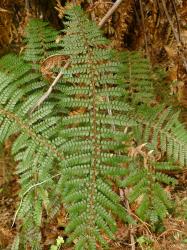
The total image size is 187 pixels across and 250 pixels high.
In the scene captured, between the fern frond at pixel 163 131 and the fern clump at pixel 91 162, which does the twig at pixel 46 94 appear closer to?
the fern clump at pixel 91 162

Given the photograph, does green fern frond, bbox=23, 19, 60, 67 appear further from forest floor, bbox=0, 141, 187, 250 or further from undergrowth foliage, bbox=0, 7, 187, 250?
forest floor, bbox=0, 141, 187, 250

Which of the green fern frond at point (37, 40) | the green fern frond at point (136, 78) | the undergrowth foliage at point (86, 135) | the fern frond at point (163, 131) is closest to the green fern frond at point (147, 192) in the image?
the undergrowth foliage at point (86, 135)

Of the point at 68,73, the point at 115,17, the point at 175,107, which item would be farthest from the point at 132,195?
the point at 115,17

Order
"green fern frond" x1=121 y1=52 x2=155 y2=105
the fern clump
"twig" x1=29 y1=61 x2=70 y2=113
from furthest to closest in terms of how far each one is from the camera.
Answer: "green fern frond" x1=121 y1=52 x2=155 y2=105 → "twig" x1=29 y1=61 x2=70 y2=113 → the fern clump

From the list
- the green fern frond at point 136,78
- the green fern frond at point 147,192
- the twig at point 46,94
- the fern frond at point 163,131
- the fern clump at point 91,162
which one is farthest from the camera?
the green fern frond at point 136,78

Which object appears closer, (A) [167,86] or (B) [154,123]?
(B) [154,123]

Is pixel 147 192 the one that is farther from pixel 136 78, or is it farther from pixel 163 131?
pixel 136 78

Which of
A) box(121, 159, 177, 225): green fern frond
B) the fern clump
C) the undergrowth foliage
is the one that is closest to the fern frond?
the undergrowth foliage

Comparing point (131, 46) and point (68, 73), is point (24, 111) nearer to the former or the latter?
point (68, 73)
